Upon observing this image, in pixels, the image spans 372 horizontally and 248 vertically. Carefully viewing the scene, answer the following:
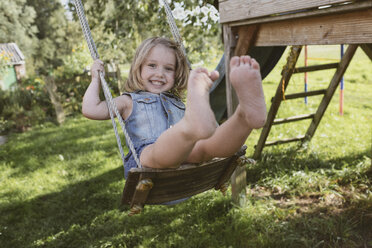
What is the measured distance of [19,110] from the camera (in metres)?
7.39

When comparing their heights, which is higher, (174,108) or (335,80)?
(174,108)

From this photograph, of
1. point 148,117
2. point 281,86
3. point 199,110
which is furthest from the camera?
point 281,86

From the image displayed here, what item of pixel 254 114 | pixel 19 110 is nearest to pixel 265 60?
pixel 254 114

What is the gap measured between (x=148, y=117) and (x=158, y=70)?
0.31 m

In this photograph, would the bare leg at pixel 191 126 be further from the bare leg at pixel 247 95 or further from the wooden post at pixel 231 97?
the wooden post at pixel 231 97

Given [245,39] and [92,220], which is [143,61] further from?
[92,220]

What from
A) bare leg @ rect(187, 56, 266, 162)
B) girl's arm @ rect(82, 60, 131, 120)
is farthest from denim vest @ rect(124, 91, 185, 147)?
bare leg @ rect(187, 56, 266, 162)

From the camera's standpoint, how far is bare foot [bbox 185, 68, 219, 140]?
1.26 meters

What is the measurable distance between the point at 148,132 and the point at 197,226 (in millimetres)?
1444

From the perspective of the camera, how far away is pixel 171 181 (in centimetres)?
163

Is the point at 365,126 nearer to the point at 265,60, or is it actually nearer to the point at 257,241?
the point at 265,60

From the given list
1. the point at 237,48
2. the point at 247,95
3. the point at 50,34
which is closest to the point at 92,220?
the point at 237,48

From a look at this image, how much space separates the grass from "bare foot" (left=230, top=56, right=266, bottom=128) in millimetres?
1700

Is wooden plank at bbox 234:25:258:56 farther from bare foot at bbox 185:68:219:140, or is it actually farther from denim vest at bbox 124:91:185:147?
bare foot at bbox 185:68:219:140
